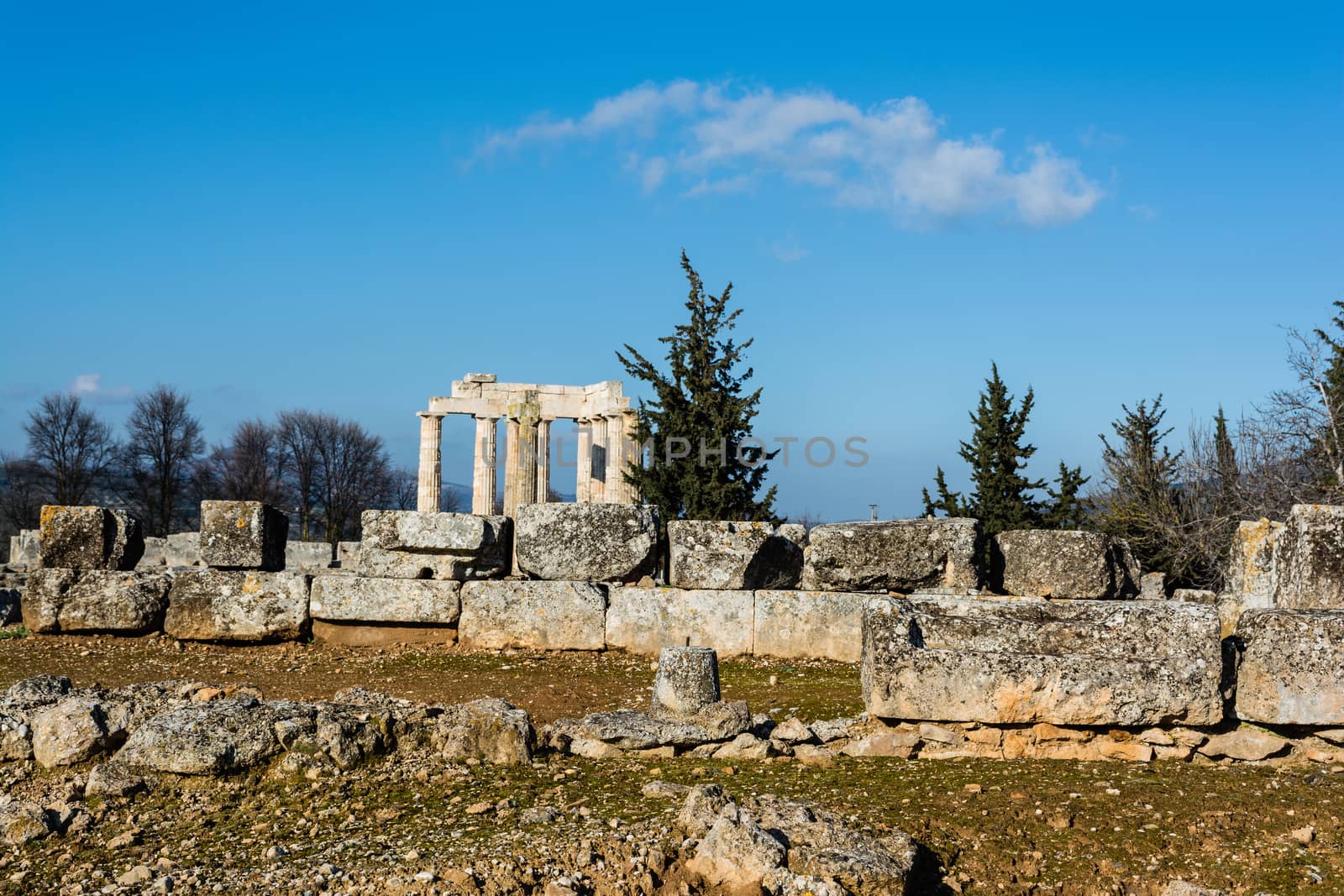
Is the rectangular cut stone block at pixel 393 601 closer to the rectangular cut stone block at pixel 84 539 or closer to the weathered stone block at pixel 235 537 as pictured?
the weathered stone block at pixel 235 537

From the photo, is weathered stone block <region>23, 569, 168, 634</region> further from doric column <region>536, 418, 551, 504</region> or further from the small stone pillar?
doric column <region>536, 418, 551, 504</region>

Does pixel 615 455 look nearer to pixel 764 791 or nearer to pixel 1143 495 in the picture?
pixel 1143 495

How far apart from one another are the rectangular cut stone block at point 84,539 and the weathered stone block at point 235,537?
728mm

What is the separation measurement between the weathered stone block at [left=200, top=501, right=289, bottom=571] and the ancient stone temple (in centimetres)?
2337

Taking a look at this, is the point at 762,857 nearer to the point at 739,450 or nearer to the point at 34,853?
the point at 34,853

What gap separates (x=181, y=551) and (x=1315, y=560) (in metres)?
27.4

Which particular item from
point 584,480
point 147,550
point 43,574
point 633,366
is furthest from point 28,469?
point 43,574

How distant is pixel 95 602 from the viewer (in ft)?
38.2

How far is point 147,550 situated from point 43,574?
1946 centimetres

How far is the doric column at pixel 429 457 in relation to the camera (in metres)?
36.5

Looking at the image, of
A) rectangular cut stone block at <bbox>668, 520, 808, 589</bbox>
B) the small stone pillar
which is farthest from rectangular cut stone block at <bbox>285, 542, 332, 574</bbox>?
the small stone pillar

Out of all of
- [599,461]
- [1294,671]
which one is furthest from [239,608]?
[599,461]

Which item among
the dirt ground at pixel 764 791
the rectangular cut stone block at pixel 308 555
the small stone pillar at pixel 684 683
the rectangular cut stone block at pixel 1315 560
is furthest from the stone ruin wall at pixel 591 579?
the rectangular cut stone block at pixel 308 555

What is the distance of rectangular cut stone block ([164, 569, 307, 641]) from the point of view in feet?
37.9
